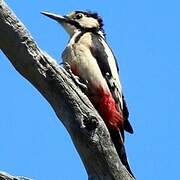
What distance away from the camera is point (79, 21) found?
23.8ft

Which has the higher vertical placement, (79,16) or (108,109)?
(79,16)

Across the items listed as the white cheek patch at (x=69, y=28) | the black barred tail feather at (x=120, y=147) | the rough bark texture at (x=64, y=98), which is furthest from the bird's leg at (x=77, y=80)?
the white cheek patch at (x=69, y=28)

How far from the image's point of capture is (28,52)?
4.39 meters

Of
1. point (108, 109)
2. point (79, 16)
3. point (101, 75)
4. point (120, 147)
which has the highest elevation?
point (79, 16)

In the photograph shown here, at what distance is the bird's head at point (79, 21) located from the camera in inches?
283

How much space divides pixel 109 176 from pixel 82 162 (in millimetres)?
227

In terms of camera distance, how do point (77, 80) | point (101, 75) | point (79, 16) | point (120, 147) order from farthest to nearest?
point (79, 16), point (101, 75), point (120, 147), point (77, 80)

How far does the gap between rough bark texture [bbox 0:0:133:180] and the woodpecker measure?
1.15 meters

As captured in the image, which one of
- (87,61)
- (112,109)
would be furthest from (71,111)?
(87,61)

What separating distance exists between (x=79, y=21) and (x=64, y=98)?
9.67ft

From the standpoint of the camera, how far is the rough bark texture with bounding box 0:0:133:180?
14.1 feet

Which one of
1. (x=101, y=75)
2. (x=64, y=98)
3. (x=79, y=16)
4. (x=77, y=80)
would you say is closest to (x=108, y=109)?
(x=101, y=75)

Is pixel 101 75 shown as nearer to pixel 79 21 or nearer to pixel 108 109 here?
pixel 108 109

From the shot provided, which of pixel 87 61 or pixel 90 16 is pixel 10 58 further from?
pixel 90 16
